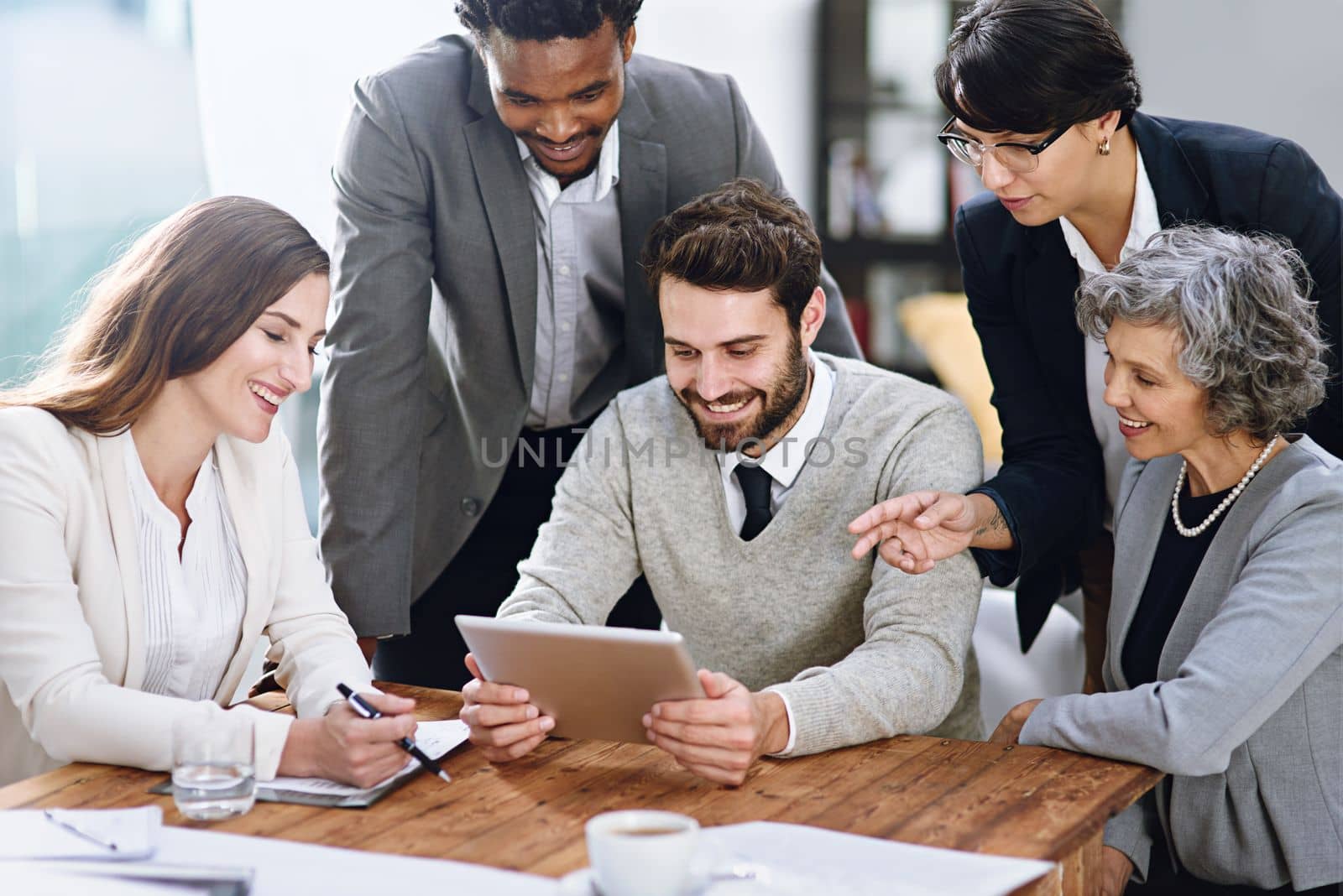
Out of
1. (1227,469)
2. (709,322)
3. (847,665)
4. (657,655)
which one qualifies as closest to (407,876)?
(657,655)

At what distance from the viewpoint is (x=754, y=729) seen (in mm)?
1415

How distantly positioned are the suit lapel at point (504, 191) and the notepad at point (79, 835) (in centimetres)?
112

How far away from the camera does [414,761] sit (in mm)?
1470

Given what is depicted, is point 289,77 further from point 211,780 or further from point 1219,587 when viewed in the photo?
point 1219,587

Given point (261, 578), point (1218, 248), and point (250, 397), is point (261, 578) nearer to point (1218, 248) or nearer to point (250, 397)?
point (250, 397)

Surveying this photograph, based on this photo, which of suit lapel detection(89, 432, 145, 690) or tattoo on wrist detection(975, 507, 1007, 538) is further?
tattoo on wrist detection(975, 507, 1007, 538)

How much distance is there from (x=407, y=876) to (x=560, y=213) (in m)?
1.31

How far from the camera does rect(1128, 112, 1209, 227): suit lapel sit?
1.89 metres

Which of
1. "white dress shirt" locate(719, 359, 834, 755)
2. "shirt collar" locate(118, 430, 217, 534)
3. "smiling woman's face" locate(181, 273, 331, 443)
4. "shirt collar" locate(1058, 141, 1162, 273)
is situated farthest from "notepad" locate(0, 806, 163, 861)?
"shirt collar" locate(1058, 141, 1162, 273)

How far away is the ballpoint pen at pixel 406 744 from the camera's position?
1.43 metres

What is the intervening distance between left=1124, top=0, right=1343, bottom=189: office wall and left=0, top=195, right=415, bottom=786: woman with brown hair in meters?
3.93

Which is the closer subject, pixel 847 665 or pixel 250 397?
pixel 847 665

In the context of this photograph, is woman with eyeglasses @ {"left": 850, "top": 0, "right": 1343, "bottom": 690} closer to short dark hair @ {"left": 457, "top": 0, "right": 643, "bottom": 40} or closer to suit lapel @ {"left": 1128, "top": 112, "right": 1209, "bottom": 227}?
suit lapel @ {"left": 1128, "top": 112, "right": 1209, "bottom": 227}

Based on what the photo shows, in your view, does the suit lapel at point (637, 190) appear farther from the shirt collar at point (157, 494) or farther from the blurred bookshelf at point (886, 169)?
the blurred bookshelf at point (886, 169)
